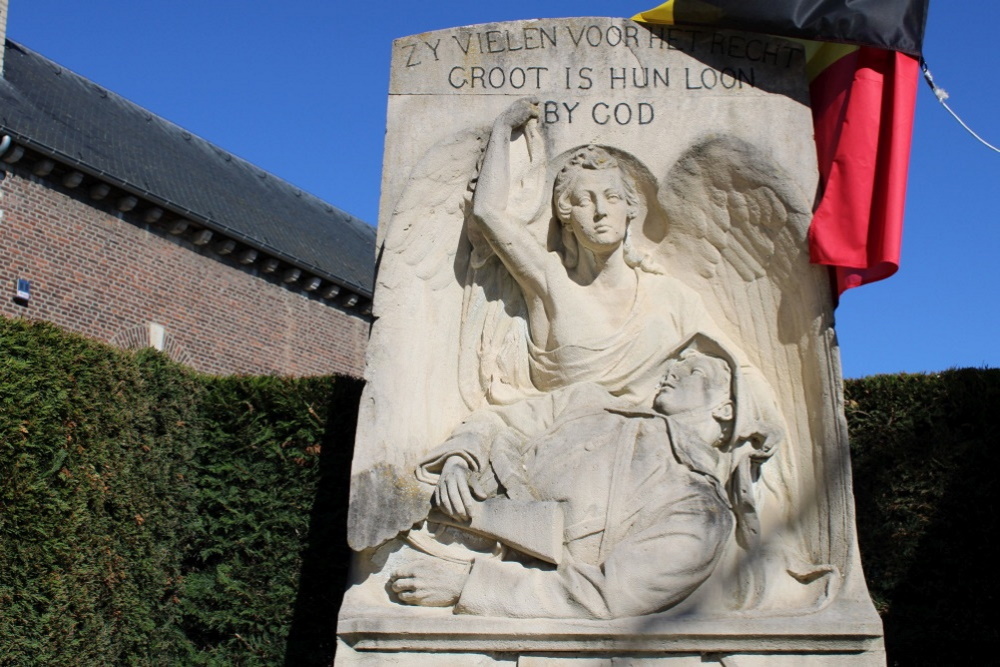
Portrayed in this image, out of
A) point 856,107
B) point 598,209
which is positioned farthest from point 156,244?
point 856,107

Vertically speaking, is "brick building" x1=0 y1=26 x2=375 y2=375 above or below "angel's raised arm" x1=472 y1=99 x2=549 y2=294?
above

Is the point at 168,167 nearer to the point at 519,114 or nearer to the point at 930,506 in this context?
the point at 519,114

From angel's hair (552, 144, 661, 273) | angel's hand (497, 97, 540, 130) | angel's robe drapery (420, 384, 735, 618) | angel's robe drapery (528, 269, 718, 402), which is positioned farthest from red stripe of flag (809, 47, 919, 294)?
angel's hand (497, 97, 540, 130)

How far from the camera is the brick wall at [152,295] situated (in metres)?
16.5

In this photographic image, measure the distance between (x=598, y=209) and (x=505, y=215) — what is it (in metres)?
0.46

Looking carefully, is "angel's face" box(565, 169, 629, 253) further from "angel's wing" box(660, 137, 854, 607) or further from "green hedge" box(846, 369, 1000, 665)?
"green hedge" box(846, 369, 1000, 665)

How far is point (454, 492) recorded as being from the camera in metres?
4.96

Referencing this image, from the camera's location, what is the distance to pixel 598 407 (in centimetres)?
523

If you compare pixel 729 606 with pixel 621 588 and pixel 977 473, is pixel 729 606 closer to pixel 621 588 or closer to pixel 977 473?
pixel 621 588

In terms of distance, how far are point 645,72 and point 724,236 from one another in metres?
0.94

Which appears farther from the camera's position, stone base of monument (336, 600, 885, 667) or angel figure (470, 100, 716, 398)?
angel figure (470, 100, 716, 398)

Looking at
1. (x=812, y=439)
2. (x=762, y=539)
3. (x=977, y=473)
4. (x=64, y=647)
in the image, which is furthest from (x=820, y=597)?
(x=64, y=647)

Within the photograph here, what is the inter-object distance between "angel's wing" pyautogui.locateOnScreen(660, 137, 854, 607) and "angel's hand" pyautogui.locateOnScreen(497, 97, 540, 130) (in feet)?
2.56

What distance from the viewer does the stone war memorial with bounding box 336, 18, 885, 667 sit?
15.2 feet
